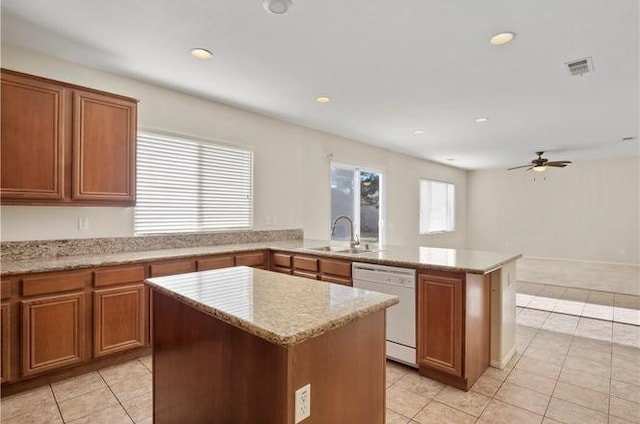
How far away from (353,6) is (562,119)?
390 cm

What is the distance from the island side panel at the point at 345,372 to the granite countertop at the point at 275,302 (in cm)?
8

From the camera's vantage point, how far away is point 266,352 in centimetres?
118

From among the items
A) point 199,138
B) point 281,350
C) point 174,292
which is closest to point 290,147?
point 199,138

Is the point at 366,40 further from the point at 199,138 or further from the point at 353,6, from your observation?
the point at 199,138

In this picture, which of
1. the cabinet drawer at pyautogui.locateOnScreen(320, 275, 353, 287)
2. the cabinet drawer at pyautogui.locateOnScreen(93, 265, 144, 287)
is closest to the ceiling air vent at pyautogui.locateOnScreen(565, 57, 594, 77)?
the cabinet drawer at pyautogui.locateOnScreen(320, 275, 353, 287)

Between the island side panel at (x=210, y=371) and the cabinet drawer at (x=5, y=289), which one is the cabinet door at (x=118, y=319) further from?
the island side panel at (x=210, y=371)

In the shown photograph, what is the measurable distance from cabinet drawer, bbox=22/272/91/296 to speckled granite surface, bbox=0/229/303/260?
1.66 ft

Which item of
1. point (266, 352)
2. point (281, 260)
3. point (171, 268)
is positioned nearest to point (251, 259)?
point (281, 260)

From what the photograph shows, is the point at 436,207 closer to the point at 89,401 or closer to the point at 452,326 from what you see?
the point at 452,326

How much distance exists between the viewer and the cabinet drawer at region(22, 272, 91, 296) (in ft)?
7.73

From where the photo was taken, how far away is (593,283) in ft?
19.7

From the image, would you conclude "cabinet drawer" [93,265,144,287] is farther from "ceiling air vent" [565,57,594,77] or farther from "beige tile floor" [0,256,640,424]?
"ceiling air vent" [565,57,594,77]

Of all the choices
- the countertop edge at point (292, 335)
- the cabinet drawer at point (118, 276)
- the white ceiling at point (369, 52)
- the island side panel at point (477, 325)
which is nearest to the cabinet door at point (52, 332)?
the cabinet drawer at point (118, 276)

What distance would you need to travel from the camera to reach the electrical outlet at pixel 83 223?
3021mm
